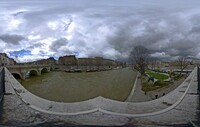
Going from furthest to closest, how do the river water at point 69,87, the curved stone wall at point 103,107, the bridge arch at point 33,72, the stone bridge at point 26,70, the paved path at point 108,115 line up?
the bridge arch at point 33,72, the stone bridge at point 26,70, the river water at point 69,87, the curved stone wall at point 103,107, the paved path at point 108,115

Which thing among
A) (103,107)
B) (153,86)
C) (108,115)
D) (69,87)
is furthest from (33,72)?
(108,115)

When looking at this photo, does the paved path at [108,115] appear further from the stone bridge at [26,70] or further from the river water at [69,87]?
the stone bridge at [26,70]

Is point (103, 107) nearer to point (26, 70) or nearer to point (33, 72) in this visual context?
point (33, 72)

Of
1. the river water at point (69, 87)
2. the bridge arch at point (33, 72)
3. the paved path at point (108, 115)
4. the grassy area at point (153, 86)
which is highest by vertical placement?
the paved path at point (108, 115)

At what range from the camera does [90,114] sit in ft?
4.98


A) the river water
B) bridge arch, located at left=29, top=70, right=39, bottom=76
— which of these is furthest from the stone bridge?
the river water

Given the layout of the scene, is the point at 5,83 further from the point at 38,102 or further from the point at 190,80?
the point at 190,80

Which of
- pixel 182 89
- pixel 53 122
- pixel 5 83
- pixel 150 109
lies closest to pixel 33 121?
pixel 53 122

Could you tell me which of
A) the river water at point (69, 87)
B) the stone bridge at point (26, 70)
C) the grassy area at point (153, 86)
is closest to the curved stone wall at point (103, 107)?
the river water at point (69, 87)

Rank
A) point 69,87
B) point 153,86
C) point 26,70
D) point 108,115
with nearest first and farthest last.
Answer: point 108,115 → point 69,87 → point 26,70 → point 153,86

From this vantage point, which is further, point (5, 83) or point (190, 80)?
point (190, 80)

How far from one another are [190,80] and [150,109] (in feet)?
3.99

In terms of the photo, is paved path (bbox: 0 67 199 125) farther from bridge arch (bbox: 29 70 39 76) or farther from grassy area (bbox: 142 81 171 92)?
grassy area (bbox: 142 81 171 92)

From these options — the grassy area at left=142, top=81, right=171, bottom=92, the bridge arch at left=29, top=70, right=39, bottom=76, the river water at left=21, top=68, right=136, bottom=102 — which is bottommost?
the grassy area at left=142, top=81, right=171, bottom=92
